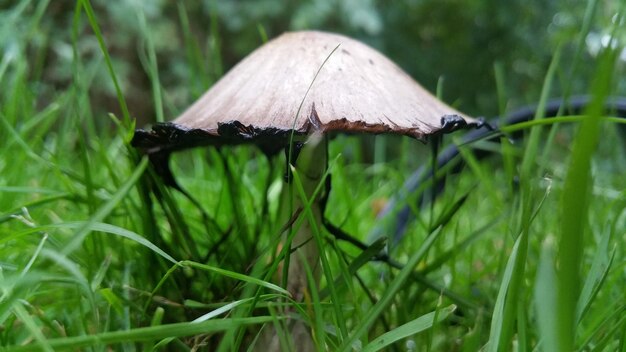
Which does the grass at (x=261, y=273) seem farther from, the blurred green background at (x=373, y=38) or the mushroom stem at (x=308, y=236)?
the blurred green background at (x=373, y=38)

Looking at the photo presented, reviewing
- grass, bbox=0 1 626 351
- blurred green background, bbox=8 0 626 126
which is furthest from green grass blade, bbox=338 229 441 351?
blurred green background, bbox=8 0 626 126

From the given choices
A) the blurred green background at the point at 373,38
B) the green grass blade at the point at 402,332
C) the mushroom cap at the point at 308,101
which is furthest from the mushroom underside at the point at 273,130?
the blurred green background at the point at 373,38

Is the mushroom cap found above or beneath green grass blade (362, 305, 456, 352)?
above

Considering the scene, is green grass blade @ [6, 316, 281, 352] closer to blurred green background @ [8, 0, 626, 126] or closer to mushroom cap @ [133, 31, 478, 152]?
mushroom cap @ [133, 31, 478, 152]

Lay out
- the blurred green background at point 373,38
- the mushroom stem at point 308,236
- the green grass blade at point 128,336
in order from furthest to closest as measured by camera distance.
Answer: the blurred green background at point 373,38 → the mushroom stem at point 308,236 → the green grass blade at point 128,336

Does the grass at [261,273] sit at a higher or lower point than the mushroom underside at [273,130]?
lower

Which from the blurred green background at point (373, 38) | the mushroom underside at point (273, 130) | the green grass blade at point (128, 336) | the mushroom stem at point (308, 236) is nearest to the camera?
the green grass blade at point (128, 336)

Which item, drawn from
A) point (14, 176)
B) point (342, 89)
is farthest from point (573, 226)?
point (14, 176)

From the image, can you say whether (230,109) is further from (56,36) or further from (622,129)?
(56,36)
